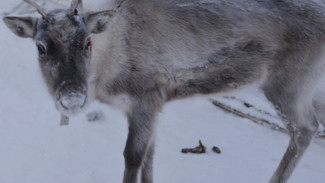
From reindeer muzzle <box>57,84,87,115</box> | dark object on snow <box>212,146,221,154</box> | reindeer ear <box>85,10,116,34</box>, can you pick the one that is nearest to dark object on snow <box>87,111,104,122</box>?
dark object on snow <box>212,146,221,154</box>

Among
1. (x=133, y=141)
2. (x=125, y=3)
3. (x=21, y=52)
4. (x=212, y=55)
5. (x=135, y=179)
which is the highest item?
(x=125, y=3)

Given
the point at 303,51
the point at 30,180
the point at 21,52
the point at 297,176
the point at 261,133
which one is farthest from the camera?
the point at 21,52

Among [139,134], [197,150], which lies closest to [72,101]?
[139,134]

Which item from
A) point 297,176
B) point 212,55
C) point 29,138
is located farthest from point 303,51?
point 29,138

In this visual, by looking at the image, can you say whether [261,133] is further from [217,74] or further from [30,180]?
[30,180]

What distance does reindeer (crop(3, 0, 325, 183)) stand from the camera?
3.60 meters

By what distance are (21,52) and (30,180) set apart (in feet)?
10.5

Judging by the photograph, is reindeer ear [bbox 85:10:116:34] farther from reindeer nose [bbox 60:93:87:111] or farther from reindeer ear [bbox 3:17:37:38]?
reindeer nose [bbox 60:93:87:111]

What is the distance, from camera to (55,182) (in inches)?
157

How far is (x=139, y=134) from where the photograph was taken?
3.69 metres

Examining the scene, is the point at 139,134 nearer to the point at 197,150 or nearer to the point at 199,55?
the point at 199,55

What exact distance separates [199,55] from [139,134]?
2.79ft

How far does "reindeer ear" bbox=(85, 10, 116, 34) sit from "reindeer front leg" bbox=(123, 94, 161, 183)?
0.70m

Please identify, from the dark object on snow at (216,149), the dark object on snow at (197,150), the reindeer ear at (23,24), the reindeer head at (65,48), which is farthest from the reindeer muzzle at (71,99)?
the dark object on snow at (216,149)
